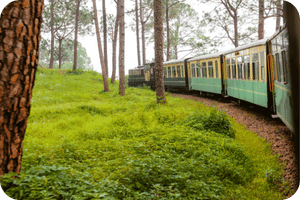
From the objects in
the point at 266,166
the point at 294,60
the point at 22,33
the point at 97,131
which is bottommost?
the point at 266,166

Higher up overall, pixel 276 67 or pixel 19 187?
pixel 276 67

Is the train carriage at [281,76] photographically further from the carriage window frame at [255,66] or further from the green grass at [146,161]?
the carriage window frame at [255,66]

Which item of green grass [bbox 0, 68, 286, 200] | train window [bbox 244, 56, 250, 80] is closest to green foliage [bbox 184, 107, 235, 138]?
green grass [bbox 0, 68, 286, 200]

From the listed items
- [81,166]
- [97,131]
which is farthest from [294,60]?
[97,131]

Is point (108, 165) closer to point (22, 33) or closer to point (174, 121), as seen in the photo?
point (22, 33)

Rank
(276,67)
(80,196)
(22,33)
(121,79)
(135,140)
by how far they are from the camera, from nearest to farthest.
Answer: (22,33), (80,196), (135,140), (276,67), (121,79)

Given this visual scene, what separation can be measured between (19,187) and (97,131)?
4783 millimetres

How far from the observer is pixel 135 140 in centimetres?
763

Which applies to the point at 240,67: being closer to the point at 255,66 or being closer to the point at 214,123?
the point at 255,66

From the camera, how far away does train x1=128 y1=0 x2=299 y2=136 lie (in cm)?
711

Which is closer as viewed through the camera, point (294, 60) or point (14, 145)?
point (14, 145)

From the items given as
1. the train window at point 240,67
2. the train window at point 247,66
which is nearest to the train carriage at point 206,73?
the train window at point 240,67

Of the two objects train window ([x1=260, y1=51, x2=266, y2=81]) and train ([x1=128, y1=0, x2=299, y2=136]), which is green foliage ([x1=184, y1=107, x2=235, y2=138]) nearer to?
train ([x1=128, y1=0, x2=299, y2=136])

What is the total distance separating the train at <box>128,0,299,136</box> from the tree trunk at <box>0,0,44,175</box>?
4999 millimetres
